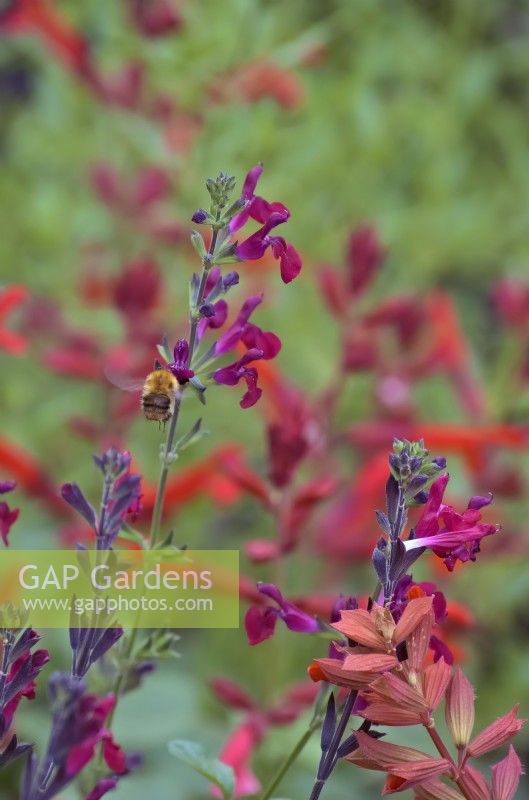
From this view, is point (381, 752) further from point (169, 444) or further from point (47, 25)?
point (47, 25)

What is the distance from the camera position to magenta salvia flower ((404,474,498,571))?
20.5 inches

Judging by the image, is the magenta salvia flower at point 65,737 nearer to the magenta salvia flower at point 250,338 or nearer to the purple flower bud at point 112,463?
the purple flower bud at point 112,463

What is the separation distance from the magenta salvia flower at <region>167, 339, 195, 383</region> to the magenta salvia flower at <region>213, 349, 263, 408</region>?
21 mm

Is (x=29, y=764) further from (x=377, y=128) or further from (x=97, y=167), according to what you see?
(x=377, y=128)

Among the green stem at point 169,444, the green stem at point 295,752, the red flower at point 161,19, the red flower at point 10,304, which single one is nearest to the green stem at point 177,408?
the green stem at point 169,444

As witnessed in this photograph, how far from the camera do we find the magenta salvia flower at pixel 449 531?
52 cm

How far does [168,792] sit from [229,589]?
35 centimetres

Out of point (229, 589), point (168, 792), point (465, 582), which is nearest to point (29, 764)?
point (229, 589)

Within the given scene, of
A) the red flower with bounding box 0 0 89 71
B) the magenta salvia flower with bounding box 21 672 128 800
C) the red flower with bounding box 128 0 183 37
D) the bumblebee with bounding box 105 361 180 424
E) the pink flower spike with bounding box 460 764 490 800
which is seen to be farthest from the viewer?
the red flower with bounding box 0 0 89 71

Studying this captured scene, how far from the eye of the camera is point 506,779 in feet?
1.70

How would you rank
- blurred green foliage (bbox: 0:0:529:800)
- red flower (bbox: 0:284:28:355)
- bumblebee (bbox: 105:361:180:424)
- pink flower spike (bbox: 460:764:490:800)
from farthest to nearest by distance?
blurred green foliage (bbox: 0:0:529:800) < red flower (bbox: 0:284:28:355) < bumblebee (bbox: 105:361:180:424) < pink flower spike (bbox: 460:764:490:800)

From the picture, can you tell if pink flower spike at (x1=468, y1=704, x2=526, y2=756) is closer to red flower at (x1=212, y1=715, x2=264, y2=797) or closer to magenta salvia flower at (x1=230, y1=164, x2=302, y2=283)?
magenta salvia flower at (x1=230, y1=164, x2=302, y2=283)

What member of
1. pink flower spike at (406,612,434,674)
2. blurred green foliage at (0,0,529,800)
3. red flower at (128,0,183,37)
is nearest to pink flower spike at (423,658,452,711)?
pink flower spike at (406,612,434,674)

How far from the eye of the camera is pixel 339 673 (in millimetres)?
479
